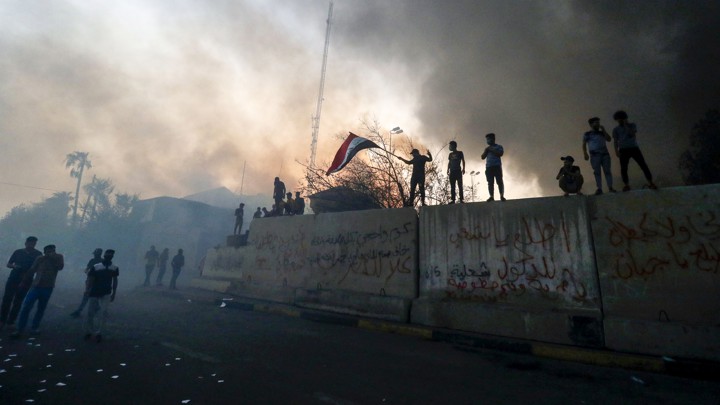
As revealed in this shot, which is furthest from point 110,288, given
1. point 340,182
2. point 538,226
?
point 340,182

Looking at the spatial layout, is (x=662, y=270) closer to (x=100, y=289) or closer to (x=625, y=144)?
(x=625, y=144)

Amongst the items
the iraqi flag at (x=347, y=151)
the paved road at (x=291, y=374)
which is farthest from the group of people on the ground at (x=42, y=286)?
the iraqi flag at (x=347, y=151)

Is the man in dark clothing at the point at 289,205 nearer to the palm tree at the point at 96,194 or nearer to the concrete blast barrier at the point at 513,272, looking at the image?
the concrete blast barrier at the point at 513,272

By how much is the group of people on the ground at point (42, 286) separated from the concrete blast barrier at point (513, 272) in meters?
6.20

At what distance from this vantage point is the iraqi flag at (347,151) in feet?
35.7

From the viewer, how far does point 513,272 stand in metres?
6.72

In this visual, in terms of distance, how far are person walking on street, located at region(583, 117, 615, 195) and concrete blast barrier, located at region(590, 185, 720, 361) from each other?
0.77m

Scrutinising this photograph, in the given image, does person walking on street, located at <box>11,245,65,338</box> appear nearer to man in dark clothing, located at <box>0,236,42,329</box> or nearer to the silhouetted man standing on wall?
man in dark clothing, located at <box>0,236,42,329</box>

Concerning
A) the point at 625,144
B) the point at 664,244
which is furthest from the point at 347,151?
the point at 664,244

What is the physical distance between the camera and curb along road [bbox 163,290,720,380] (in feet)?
15.3

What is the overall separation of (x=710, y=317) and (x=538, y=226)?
2623mm

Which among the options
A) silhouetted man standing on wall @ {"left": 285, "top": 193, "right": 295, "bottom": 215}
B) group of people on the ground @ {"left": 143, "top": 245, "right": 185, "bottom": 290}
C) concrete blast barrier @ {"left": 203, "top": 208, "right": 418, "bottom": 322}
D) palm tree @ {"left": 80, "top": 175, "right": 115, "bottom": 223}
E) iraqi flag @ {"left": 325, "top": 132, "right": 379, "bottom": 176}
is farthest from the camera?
palm tree @ {"left": 80, "top": 175, "right": 115, "bottom": 223}

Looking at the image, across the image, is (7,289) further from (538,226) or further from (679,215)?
(679,215)

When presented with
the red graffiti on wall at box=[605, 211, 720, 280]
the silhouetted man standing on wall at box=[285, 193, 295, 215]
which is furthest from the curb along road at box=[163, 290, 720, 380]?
the silhouetted man standing on wall at box=[285, 193, 295, 215]
